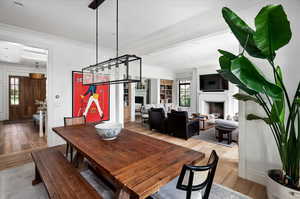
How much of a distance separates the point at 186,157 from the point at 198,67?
678cm

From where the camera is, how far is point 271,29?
1174 millimetres

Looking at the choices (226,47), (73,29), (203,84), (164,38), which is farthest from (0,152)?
(203,84)

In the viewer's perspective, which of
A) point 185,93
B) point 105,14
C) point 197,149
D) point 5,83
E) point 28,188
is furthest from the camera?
point 185,93

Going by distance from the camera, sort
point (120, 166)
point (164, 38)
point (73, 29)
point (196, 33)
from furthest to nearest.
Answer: point (164, 38) < point (73, 29) < point (196, 33) < point (120, 166)

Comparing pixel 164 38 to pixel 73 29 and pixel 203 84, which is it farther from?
pixel 203 84

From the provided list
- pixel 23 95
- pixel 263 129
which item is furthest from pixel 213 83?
pixel 23 95

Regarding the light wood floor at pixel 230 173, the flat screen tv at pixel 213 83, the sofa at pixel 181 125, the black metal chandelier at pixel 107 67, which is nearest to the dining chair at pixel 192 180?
the black metal chandelier at pixel 107 67

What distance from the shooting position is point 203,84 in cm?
726

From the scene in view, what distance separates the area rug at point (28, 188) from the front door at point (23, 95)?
18.6 feet

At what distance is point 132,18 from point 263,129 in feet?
9.28

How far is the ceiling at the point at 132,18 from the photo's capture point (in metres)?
2.08

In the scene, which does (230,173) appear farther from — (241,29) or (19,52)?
(19,52)

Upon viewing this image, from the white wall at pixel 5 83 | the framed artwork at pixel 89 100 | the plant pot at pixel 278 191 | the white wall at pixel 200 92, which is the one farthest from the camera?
the white wall at pixel 200 92

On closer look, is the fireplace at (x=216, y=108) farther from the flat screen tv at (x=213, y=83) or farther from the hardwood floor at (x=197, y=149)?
the hardwood floor at (x=197, y=149)
